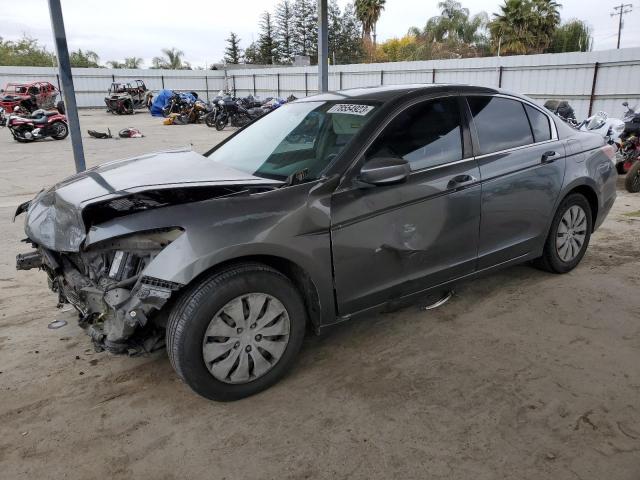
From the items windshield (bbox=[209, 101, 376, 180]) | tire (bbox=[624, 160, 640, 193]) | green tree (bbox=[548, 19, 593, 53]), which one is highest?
green tree (bbox=[548, 19, 593, 53])

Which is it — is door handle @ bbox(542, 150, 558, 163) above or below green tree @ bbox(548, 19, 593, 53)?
below

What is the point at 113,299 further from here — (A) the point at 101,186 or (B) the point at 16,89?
(B) the point at 16,89

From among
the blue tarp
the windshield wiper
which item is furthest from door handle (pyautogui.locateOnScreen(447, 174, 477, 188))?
the blue tarp

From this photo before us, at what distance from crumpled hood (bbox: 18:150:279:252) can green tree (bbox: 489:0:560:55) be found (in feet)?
136

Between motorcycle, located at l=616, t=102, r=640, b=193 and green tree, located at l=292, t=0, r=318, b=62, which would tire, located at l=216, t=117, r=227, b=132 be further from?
green tree, located at l=292, t=0, r=318, b=62

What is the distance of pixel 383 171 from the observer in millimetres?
2816

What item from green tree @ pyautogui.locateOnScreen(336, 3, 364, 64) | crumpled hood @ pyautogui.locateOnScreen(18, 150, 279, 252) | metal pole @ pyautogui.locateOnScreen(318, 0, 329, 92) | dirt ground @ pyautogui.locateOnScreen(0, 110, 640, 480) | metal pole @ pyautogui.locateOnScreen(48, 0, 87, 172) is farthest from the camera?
green tree @ pyautogui.locateOnScreen(336, 3, 364, 64)

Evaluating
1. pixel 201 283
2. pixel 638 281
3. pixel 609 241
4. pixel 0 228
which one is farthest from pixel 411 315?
pixel 0 228

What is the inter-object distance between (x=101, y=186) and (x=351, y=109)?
1627 millimetres

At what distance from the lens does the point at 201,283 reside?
251 cm

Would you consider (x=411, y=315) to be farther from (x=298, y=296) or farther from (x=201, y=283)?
(x=201, y=283)

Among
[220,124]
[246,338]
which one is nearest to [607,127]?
[246,338]

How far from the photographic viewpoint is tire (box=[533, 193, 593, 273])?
4.14 metres

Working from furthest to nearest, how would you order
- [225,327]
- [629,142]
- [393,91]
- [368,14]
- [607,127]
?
1. [368,14]
2. [607,127]
3. [629,142]
4. [393,91]
5. [225,327]
